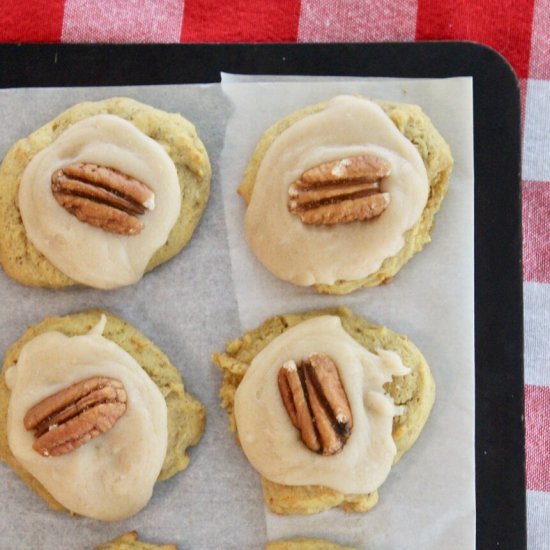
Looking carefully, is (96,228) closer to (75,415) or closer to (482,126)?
(75,415)

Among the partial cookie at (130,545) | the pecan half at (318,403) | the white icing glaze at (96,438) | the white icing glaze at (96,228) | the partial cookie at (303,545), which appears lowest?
the partial cookie at (130,545)

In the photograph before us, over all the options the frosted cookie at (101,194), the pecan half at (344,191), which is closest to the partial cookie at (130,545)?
the frosted cookie at (101,194)

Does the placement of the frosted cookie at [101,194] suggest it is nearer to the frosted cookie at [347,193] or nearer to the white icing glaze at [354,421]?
the frosted cookie at [347,193]

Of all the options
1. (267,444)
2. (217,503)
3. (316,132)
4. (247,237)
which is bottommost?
(217,503)

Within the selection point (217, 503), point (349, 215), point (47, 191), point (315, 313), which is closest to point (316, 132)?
point (349, 215)

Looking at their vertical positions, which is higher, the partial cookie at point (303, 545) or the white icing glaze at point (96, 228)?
the white icing glaze at point (96, 228)

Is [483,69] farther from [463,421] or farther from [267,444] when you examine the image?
[267,444]
